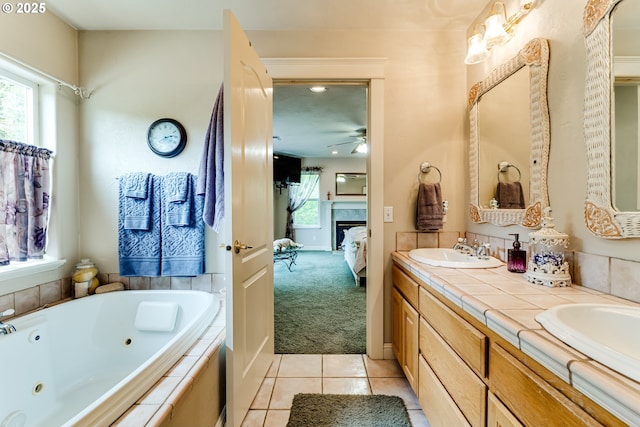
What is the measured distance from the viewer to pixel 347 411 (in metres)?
1.53

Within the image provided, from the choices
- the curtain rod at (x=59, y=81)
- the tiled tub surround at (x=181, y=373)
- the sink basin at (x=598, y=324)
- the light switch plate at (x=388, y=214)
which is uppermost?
the curtain rod at (x=59, y=81)

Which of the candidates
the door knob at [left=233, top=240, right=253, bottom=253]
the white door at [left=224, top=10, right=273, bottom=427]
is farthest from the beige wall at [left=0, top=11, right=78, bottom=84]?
the door knob at [left=233, top=240, right=253, bottom=253]

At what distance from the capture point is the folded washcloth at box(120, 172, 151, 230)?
196cm

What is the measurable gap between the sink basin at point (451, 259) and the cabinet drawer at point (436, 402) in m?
0.51

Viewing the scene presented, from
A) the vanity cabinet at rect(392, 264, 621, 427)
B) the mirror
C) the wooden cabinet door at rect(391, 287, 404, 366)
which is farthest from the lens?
the mirror

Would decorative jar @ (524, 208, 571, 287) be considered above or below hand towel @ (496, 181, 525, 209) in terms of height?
below

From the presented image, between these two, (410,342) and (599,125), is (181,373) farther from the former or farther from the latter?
(599,125)

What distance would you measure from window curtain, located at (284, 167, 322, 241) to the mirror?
583mm

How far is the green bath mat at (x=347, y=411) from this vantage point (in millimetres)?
1443

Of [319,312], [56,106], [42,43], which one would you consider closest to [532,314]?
[319,312]

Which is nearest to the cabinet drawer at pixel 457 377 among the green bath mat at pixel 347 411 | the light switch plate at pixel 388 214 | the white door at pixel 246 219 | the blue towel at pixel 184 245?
the green bath mat at pixel 347 411

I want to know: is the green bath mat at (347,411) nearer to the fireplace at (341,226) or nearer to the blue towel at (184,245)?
the blue towel at (184,245)

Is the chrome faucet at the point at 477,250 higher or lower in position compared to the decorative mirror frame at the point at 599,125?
lower

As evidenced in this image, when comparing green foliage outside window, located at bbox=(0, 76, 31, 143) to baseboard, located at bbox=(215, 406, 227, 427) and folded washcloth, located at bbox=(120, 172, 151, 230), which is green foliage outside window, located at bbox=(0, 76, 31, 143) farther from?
baseboard, located at bbox=(215, 406, 227, 427)
